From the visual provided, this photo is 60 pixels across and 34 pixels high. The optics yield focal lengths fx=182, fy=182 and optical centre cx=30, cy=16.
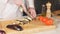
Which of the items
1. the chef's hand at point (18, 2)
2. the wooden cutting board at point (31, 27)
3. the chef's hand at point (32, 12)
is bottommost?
the wooden cutting board at point (31, 27)

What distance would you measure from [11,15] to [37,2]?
40 cm

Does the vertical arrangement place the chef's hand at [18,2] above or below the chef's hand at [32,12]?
above

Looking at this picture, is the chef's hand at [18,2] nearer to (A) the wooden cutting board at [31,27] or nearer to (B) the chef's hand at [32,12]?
(B) the chef's hand at [32,12]

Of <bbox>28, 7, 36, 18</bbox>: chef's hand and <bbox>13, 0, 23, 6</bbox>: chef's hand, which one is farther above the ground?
<bbox>13, 0, 23, 6</bbox>: chef's hand

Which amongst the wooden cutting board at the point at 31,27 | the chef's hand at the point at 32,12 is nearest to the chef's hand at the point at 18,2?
the chef's hand at the point at 32,12

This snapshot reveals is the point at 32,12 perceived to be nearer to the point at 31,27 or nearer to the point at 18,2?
the point at 18,2

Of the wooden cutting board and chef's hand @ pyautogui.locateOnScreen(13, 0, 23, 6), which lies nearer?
the wooden cutting board

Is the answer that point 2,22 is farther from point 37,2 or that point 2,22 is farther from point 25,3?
point 37,2

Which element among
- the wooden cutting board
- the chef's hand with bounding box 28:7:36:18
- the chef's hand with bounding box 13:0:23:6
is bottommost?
the wooden cutting board

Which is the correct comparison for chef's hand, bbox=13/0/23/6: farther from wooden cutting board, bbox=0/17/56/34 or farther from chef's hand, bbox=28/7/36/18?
wooden cutting board, bbox=0/17/56/34

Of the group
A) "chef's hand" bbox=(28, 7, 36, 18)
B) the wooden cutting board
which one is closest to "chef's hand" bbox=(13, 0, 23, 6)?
"chef's hand" bbox=(28, 7, 36, 18)

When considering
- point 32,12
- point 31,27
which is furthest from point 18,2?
point 31,27

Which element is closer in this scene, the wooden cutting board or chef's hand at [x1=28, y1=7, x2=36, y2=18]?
the wooden cutting board

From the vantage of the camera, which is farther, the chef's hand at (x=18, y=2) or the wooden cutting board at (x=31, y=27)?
the chef's hand at (x=18, y=2)
